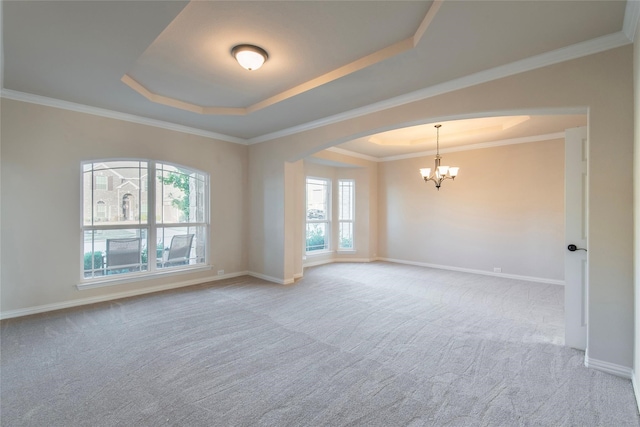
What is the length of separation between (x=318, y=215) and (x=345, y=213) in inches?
32.8

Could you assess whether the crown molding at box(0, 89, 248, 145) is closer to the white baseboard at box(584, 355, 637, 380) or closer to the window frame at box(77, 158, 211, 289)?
the window frame at box(77, 158, 211, 289)

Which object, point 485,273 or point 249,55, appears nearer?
point 249,55

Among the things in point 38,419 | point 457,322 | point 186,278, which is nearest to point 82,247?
point 186,278

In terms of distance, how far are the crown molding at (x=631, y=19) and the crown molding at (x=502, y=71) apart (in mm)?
70

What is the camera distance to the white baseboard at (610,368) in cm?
234

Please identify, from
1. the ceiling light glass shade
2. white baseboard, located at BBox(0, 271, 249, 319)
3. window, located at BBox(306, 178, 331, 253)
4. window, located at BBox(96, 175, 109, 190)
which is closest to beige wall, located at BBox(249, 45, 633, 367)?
the ceiling light glass shade

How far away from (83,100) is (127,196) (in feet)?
4.73

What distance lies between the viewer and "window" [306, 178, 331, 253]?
7.29 meters

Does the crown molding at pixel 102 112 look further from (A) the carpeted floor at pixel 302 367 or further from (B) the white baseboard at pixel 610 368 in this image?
(B) the white baseboard at pixel 610 368

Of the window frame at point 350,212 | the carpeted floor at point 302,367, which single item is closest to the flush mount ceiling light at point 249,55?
the carpeted floor at point 302,367

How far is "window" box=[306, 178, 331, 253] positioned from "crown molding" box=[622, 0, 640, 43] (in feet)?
18.7

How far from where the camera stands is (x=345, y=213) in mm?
7852

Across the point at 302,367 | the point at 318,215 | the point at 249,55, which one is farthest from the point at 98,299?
the point at 318,215

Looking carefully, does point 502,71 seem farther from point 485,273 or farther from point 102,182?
point 102,182
